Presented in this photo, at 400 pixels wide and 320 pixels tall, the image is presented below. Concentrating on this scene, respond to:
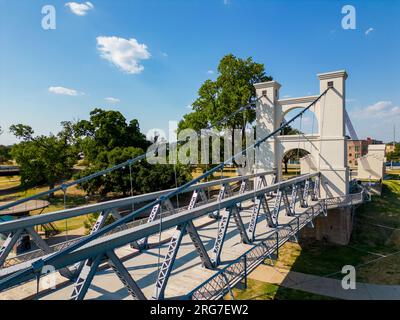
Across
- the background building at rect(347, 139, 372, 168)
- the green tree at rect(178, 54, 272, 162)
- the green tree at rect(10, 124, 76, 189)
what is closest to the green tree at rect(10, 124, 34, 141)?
the green tree at rect(10, 124, 76, 189)

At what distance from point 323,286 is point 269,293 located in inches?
115

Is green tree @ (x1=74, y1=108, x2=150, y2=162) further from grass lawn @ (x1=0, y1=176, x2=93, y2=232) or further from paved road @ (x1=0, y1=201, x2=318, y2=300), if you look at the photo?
paved road @ (x1=0, y1=201, x2=318, y2=300)

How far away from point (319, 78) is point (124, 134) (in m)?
26.3

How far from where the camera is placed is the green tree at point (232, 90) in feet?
75.7

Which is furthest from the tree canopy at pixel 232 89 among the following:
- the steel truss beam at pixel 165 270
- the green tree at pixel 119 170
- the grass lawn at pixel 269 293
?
the steel truss beam at pixel 165 270

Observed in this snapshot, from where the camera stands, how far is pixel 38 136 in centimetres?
3456

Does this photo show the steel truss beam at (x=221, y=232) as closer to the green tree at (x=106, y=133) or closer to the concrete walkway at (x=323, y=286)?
the concrete walkway at (x=323, y=286)

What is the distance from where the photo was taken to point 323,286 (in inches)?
503

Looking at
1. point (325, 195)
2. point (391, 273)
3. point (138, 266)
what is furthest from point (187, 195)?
point (138, 266)

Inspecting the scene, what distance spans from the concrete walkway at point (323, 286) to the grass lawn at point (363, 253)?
23.8 inches

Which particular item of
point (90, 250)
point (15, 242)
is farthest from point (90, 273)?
point (15, 242)

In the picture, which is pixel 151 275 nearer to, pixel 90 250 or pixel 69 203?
pixel 90 250

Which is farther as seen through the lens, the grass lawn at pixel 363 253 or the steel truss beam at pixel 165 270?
the grass lawn at pixel 363 253
